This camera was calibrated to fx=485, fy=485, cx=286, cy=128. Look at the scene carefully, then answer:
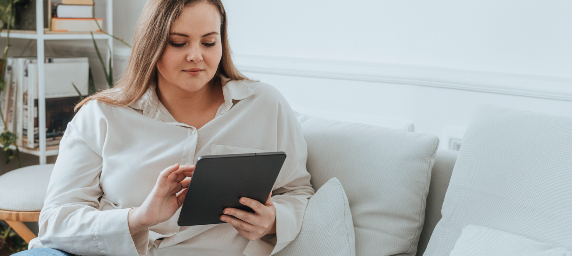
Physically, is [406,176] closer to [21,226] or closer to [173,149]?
[173,149]

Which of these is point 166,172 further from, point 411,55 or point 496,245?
point 411,55

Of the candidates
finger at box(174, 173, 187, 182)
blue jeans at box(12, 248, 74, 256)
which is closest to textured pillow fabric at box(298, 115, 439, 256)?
finger at box(174, 173, 187, 182)

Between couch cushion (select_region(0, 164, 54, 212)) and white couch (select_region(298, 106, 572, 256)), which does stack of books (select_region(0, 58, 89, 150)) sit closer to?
couch cushion (select_region(0, 164, 54, 212))

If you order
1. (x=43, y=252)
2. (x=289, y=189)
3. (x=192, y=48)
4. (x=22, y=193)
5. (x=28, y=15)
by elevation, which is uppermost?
(x=192, y=48)

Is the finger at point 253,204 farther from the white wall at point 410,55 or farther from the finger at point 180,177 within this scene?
the white wall at point 410,55

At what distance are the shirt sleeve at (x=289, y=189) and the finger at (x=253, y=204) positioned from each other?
88mm

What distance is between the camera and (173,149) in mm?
1185

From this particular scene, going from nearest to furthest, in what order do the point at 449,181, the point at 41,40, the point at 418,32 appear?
the point at 449,181 → the point at 418,32 → the point at 41,40

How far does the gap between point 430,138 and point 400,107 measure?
1.62ft

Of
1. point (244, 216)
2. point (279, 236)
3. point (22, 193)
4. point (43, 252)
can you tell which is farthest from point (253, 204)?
point (22, 193)

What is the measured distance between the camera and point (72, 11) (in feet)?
6.96

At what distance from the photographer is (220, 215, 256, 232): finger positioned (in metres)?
1.02

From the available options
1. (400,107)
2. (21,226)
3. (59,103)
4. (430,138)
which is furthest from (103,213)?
(59,103)

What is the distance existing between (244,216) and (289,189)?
0.26 m
